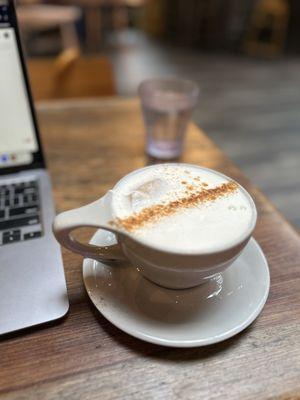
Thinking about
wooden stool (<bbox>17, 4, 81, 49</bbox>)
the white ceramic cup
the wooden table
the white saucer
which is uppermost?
the white ceramic cup

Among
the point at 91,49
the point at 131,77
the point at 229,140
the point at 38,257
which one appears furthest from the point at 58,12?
the point at 38,257

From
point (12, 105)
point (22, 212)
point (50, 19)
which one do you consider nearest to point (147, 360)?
point (22, 212)

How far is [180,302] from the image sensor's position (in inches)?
14.8

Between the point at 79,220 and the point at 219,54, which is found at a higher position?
the point at 79,220

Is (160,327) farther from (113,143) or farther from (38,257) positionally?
(113,143)

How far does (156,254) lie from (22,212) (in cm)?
28

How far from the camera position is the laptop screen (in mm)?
537

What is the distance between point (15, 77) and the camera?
0.56m

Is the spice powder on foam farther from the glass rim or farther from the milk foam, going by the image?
the glass rim

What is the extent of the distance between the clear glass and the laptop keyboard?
253 mm

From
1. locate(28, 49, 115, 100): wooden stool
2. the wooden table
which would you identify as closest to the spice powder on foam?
the wooden table

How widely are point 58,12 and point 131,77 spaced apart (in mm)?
990

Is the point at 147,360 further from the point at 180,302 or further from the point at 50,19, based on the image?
the point at 50,19

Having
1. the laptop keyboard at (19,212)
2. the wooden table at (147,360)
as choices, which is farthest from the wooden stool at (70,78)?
the wooden table at (147,360)
